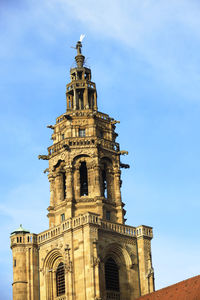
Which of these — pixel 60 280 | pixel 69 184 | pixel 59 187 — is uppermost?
pixel 59 187

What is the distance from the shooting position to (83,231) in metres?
66.2

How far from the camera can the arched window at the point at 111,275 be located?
66.4 metres

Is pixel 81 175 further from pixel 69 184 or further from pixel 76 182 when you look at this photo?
pixel 69 184

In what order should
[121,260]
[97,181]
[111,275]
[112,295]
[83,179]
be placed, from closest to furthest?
[112,295]
[111,275]
[121,260]
[97,181]
[83,179]

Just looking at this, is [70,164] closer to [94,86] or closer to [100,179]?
[100,179]

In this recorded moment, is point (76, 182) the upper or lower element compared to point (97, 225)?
upper

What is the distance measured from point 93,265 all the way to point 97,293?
2.41 m

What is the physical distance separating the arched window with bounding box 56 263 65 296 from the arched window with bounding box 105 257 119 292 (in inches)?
157

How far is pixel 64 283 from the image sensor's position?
67.5 meters

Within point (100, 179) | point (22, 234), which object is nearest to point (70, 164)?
point (100, 179)

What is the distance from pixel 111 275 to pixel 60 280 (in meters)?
4.69

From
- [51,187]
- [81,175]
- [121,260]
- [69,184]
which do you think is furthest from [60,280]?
[81,175]

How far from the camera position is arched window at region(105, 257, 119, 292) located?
218 ft

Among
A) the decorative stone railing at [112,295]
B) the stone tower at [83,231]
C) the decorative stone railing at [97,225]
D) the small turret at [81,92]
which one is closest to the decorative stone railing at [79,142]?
the stone tower at [83,231]
